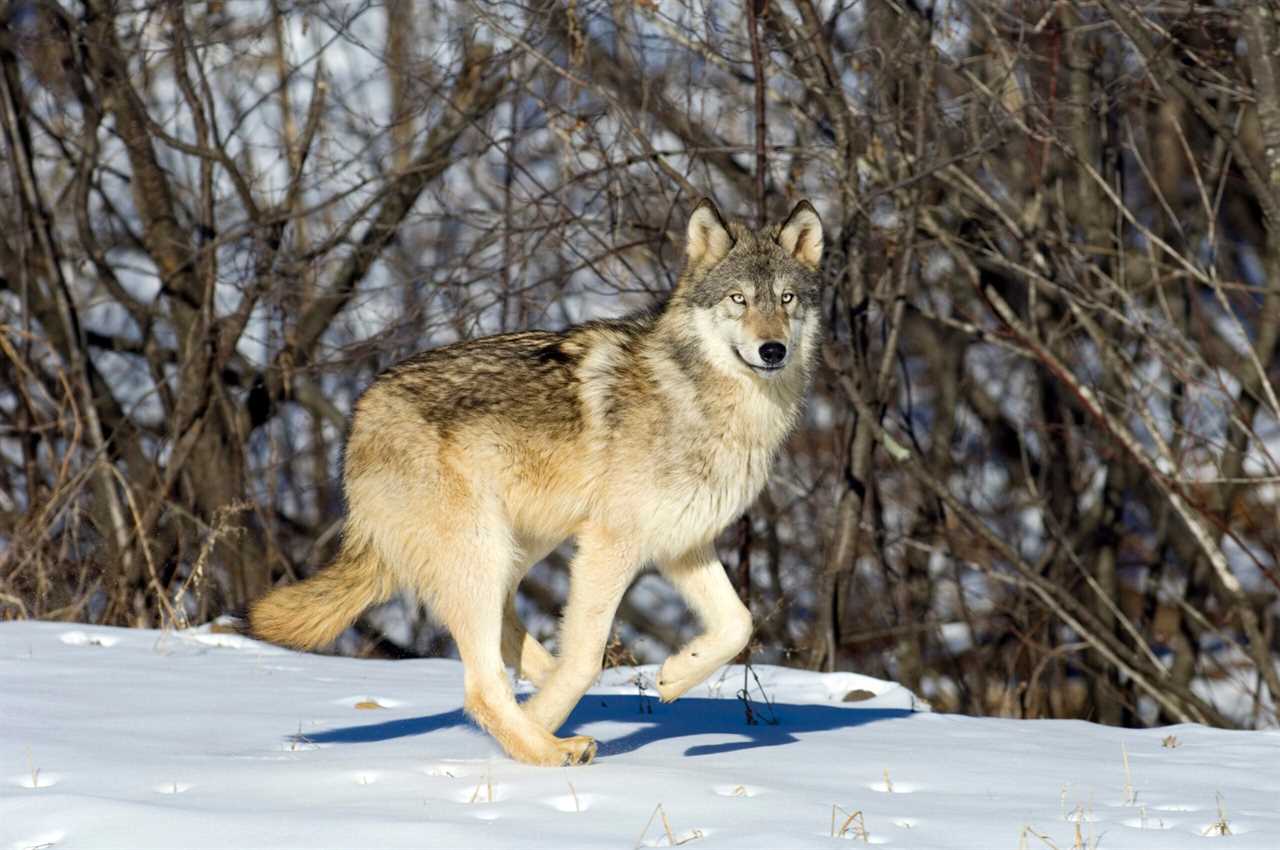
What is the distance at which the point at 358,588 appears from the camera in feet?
17.6

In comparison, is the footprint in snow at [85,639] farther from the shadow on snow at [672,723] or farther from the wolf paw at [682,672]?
the wolf paw at [682,672]

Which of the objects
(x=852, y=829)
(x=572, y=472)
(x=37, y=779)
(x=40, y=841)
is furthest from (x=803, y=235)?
(x=40, y=841)

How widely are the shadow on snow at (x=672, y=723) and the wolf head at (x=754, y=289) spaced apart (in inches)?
57.7

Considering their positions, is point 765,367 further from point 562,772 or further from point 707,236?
point 562,772

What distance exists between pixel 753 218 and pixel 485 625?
15.9ft

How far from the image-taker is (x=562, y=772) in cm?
466

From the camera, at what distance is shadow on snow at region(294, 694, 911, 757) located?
547 centimetres

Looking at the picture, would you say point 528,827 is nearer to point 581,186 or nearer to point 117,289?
point 581,186

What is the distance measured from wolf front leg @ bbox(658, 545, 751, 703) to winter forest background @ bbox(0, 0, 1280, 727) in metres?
1.96

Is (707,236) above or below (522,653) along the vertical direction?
above

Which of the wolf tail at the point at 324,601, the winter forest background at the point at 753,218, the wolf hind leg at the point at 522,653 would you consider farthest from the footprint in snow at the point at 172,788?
the winter forest background at the point at 753,218

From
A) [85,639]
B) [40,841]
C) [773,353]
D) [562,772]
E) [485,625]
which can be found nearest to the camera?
[40,841]

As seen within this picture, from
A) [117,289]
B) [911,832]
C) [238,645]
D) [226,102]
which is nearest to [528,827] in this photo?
[911,832]

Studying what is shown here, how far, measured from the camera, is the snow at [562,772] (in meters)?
3.94
